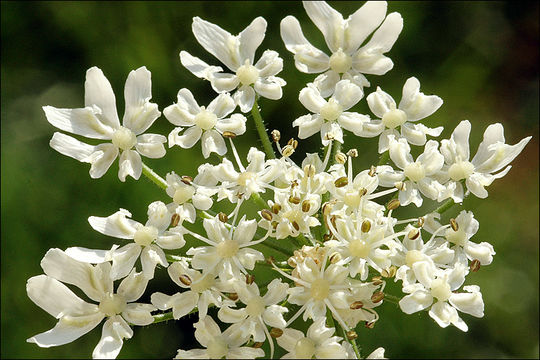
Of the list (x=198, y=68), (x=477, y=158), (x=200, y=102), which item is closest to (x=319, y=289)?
(x=477, y=158)

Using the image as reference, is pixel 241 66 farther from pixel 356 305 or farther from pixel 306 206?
pixel 356 305

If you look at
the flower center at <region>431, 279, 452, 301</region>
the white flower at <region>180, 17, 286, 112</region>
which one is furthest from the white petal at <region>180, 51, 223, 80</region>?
the flower center at <region>431, 279, 452, 301</region>

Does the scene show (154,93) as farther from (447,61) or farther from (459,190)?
(459,190)

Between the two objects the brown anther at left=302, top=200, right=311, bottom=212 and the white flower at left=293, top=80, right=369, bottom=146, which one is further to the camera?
the white flower at left=293, top=80, right=369, bottom=146

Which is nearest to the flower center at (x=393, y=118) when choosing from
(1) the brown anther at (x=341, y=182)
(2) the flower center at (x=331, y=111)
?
(2) the flower center at (x=331, y=111)

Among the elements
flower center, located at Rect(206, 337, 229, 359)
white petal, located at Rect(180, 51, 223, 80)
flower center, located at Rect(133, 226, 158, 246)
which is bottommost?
flower center, located at Rect(206, 337, 229, 359)

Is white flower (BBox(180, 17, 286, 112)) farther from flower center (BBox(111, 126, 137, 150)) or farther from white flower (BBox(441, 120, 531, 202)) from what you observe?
white flower (BBox(441, 120, 531, 202))

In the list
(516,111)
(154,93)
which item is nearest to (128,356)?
(154,93)

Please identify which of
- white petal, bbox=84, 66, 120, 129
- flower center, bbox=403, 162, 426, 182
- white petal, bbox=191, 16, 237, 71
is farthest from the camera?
white petal, bbox=191, 16, 237, 71
